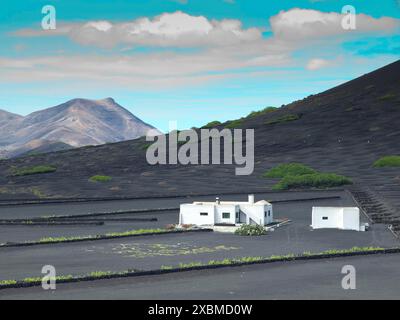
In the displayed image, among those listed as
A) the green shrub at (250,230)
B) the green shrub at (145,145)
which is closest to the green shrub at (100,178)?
the green shrub at (145,145)

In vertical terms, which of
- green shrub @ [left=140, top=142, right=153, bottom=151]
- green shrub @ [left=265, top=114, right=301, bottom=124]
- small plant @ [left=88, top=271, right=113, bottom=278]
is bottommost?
small plant @ [left=88, top=271, right=113, bottom=278]

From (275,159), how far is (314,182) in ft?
116

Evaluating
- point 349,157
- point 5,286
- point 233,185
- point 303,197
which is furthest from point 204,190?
point 5,286

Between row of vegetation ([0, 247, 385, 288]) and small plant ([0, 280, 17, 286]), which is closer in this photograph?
small plant ([0, 280, 17, 286])

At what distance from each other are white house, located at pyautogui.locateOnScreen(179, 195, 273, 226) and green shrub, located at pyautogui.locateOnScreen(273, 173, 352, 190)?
42.4 metres

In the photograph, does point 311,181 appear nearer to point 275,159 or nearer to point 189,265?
→ point 275,159

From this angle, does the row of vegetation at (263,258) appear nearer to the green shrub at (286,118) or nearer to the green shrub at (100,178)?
the green shrub at (100,178)

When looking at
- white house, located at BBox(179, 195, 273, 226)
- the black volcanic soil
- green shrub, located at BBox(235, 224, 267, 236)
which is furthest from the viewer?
the black volcanic soil

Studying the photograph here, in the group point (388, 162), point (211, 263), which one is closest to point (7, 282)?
point (211, 263)

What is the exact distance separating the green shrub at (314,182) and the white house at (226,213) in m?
42.4

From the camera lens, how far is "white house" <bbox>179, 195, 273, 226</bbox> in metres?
65.8

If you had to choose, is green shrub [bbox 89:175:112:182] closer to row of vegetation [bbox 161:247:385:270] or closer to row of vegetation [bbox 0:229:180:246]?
row of vegetation [bbox 0:229:180:246]

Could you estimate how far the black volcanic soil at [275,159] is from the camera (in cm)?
11494

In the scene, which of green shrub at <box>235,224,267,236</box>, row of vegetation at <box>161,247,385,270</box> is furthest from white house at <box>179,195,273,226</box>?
row of vegetation at <box>161,247,385,270</box>
